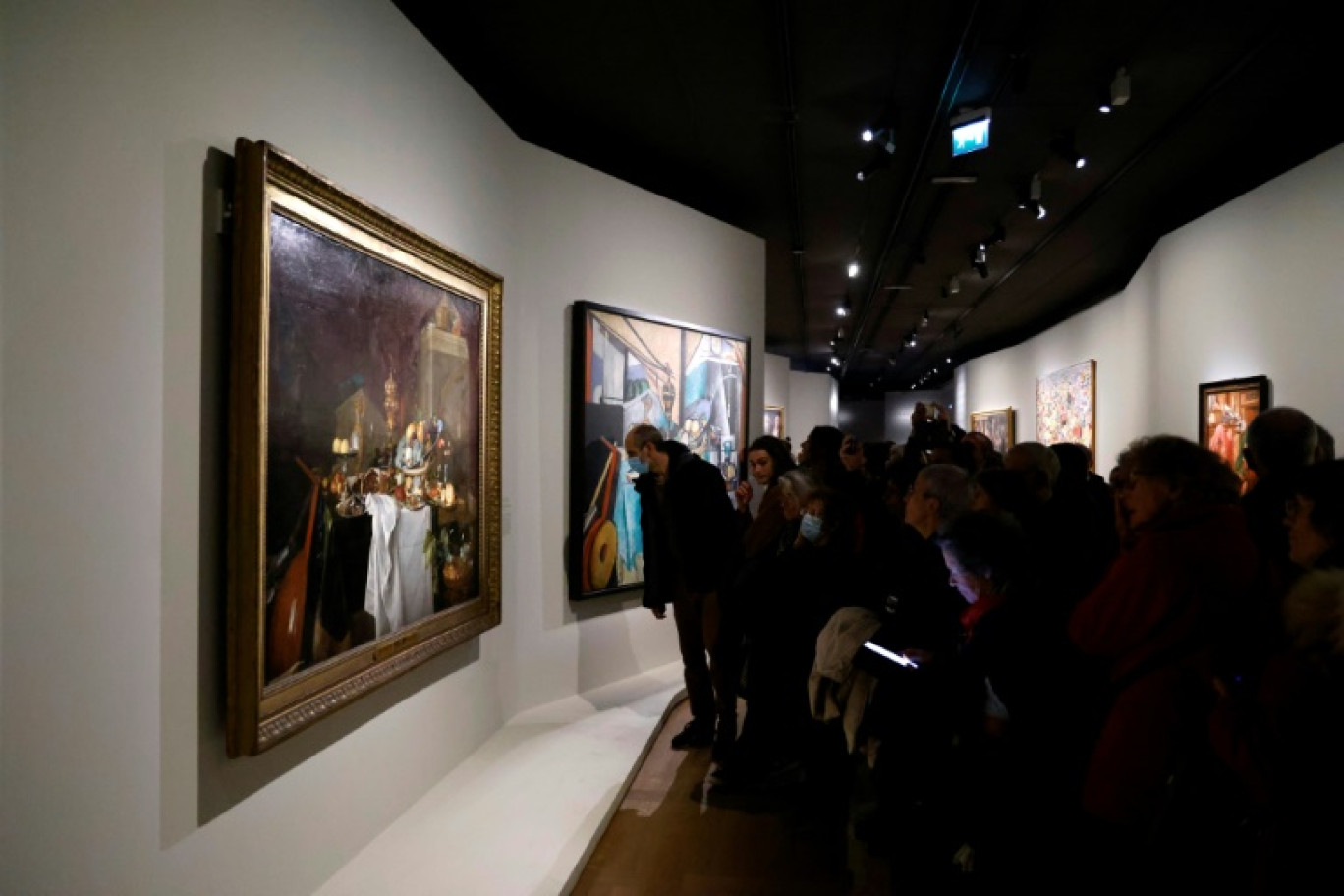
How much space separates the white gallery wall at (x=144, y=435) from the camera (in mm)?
1765

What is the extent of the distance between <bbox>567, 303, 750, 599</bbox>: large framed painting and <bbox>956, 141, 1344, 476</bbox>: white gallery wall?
432 centimetres

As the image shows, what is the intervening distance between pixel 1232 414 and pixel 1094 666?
5295 mm

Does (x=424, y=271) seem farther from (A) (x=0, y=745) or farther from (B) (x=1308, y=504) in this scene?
(B) (x=1308, y=504)

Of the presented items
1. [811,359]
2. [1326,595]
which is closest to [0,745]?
[1326,595]

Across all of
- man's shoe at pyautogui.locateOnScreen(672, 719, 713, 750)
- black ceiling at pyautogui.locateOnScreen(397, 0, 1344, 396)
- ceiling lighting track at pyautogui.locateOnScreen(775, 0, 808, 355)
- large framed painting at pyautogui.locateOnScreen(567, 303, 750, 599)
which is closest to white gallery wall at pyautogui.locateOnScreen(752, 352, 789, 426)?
ceiling lighting track at pyautogui.locateOnScreen(775, 0, 808, 355)

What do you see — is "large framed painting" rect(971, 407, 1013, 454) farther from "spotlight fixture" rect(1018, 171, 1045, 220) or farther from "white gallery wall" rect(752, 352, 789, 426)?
"spotlight fixture" rect(1018, 171, 1045, 220)

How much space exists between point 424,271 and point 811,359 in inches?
760

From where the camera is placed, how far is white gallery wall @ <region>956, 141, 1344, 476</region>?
5.50m

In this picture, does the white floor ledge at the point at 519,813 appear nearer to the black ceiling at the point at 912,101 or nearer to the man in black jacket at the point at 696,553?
the man in black jacket at the point at 696,553

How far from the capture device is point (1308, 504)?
2121 millimetres

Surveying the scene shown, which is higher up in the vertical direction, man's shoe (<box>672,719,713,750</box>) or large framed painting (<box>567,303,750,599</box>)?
large framed painting (<box>567,303,750,599</box>)

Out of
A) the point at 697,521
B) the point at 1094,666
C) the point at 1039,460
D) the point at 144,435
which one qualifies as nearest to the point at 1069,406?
the point at 1039,460

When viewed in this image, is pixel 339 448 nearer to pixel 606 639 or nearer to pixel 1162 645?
pixel 1162 645

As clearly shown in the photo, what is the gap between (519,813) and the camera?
3787 mm
